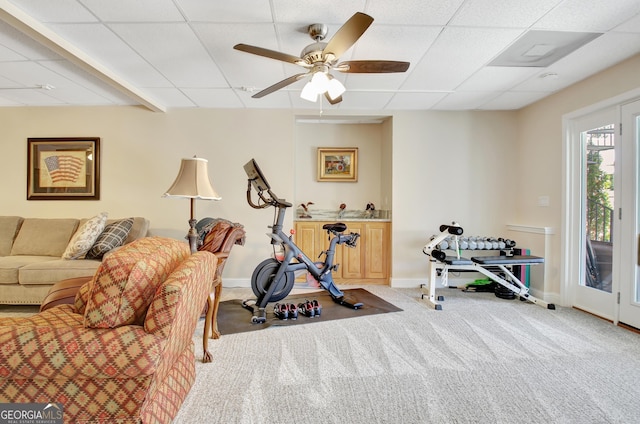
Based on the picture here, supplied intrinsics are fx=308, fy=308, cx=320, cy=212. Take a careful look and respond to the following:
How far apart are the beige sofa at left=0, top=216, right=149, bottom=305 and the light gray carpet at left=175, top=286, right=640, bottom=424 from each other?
165cm

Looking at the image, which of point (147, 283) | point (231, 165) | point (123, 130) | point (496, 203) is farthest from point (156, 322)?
point (496, 203)

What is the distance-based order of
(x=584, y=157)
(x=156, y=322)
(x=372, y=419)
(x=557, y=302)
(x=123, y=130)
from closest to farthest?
(x=156, y=322) < (x=372, y=419) < (x=584, y=157) < (x=557, y=302) < (x=123, y=130)

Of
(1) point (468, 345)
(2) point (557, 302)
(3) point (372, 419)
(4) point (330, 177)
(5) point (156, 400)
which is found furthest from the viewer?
(4) point (330, 177)

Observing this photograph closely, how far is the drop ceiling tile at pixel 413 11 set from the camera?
2041mm

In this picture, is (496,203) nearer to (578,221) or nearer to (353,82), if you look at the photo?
(578,221)

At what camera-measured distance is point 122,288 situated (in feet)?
3.96

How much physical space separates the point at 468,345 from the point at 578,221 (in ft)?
6.78

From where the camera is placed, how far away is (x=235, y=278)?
167 inches

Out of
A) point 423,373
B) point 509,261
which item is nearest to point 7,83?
point 423,373

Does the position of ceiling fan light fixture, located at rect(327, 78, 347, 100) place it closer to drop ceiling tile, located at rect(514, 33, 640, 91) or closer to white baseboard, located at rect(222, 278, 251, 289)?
drop ceiling tile, located at rect(514, 33, 640, 91)

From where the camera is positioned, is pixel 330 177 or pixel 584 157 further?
pixel 330 177

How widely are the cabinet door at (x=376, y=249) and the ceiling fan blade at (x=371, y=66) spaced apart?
2482mm

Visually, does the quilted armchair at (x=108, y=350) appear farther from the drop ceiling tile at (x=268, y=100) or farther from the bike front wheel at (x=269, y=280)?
the drop ceiling tile at (x=268, y=100)

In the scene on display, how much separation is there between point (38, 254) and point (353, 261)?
12.6ft
